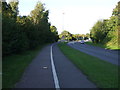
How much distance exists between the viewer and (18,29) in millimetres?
26938

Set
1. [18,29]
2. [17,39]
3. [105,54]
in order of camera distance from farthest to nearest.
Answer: [105,54]
[18,29]
[17,39]

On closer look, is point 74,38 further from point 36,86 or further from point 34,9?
point 36,86

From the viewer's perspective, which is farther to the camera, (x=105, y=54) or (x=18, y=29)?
(x=105, y=54)

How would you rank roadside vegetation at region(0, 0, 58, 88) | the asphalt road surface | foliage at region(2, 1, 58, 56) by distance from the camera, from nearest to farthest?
roadside vegetation at region(0, 0, 58, 88), foliage at region(2, 1, 58, 56), the asphalt road surface

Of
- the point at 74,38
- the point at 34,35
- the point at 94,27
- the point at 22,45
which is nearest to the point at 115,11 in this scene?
the point at 94,27

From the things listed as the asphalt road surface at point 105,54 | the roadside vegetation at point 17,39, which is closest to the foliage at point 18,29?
the roadside vegetation at point 17,39

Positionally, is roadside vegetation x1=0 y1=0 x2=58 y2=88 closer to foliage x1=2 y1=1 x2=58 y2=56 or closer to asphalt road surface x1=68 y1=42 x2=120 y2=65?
foliage x1=2 y1=1 x2=58 y2=56

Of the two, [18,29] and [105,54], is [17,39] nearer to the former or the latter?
[18,29]

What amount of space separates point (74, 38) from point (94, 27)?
102444 millimetres

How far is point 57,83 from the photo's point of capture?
29.7ft

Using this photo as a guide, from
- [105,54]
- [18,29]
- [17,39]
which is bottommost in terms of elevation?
[105,54]

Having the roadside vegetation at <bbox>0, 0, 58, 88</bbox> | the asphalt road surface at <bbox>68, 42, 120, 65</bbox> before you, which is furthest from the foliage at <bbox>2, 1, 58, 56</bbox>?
the asphalt road surface at <bbox>68, 42, 120, 65</bbox>

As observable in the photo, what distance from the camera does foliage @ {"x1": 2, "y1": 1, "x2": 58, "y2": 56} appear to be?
19.0 meters

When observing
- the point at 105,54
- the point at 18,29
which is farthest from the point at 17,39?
the point at 105,54
